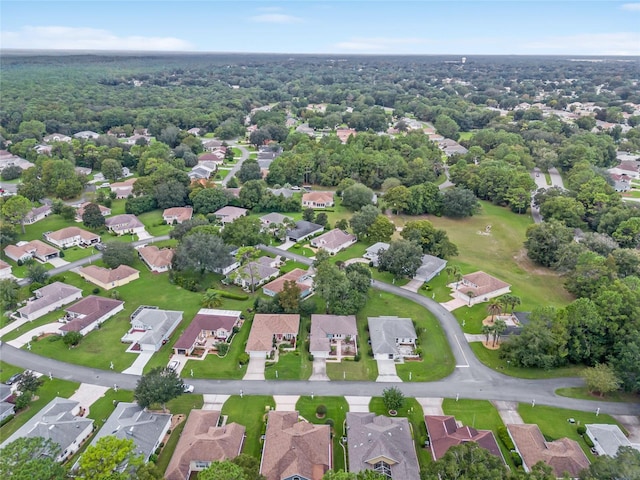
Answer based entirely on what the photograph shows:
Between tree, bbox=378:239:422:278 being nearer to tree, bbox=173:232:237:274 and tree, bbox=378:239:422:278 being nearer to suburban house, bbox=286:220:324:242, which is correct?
suburban house, bbox=286:220:324:242

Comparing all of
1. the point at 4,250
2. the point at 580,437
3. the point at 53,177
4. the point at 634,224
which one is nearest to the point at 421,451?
the point at 580,437

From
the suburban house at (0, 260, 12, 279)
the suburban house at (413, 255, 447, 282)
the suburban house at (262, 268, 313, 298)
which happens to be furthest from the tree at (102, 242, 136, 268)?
the suburban house at (413, 255, 447, 282)

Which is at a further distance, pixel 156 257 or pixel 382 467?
pixel 156 257

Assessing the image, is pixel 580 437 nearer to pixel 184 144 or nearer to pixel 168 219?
pixel 168 219

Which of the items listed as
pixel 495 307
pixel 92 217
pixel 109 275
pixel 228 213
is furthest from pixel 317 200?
pixel 495 307

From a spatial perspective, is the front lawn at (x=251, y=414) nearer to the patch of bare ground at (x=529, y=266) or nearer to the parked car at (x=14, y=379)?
the parked car at (x=14, y=379)

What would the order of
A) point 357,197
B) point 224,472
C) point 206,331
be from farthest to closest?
point 357,197
point 206,331
point 224,472

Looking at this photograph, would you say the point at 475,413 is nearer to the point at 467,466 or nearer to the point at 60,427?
the point at 467,466
